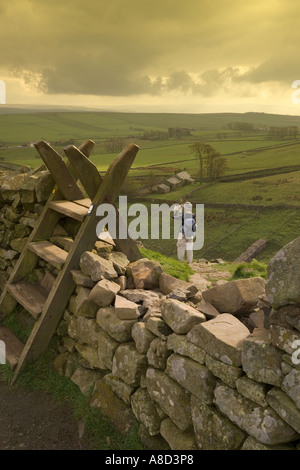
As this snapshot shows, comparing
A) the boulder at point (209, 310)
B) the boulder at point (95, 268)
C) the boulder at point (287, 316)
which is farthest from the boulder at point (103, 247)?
the boulder at point (287, 316)

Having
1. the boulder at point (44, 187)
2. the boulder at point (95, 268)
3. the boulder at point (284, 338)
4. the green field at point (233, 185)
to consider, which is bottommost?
Result: the green field at point (233, 185)

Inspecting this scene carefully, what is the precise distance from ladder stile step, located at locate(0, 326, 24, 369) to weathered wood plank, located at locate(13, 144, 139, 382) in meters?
0.18

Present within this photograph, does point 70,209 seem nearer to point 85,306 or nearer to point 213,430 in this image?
point 85,306

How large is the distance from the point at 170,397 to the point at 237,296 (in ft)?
4.90

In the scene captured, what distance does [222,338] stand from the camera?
376 cm

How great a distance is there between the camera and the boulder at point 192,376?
12.5 feet

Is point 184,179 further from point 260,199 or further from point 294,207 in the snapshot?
point 294,207

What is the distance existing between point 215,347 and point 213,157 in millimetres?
65187

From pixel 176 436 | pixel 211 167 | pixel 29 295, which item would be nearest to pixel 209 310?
pixel 176 436

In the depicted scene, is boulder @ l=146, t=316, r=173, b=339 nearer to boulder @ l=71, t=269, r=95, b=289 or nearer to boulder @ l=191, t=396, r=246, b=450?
boulder @ l=191, t=396, r=246, b=450

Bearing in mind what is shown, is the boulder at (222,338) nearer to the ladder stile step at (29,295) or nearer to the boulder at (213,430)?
the boulder at (213,430)

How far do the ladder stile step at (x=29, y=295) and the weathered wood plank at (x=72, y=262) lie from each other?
24 cm

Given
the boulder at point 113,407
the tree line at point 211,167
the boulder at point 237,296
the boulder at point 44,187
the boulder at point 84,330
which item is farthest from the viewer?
the tree line at point 211,167
